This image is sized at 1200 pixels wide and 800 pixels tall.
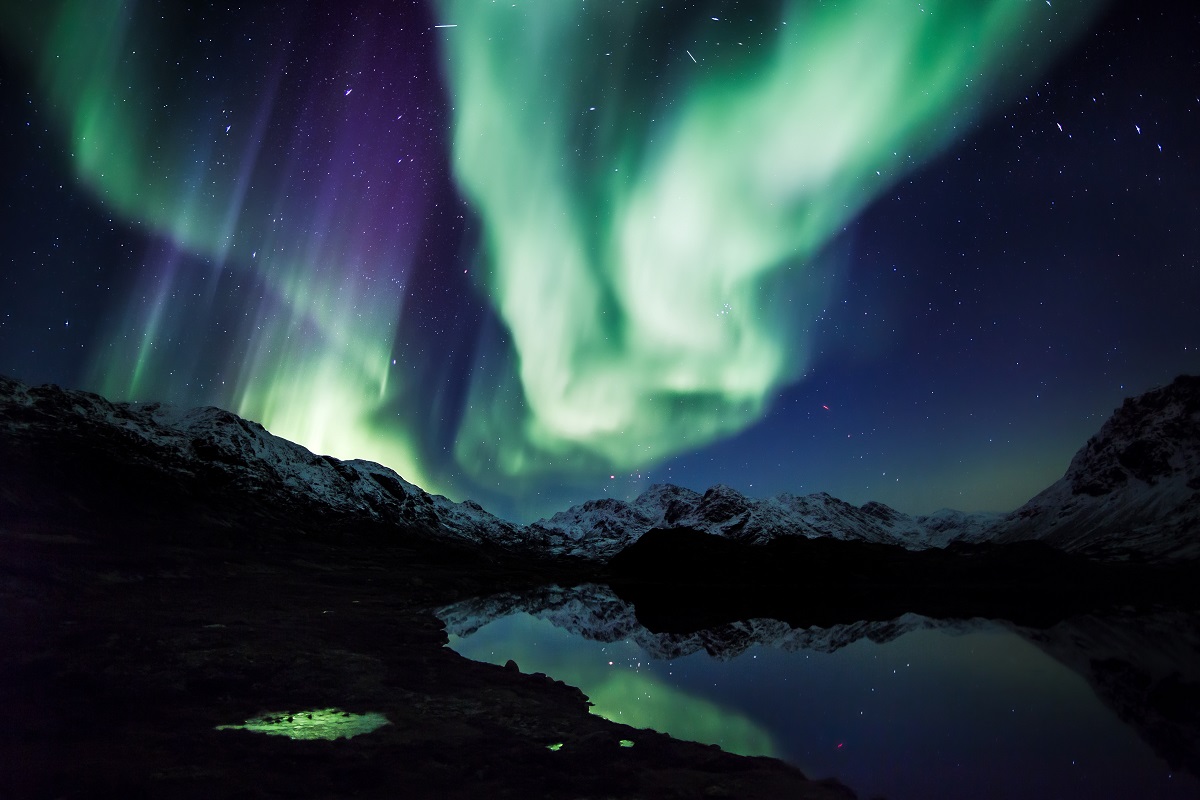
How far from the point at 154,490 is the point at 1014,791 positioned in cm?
22163

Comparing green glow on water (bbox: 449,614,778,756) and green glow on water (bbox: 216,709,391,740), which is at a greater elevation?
green glow on water (bbox: 449,614,778,756)

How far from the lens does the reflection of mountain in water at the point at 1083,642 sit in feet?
60.4

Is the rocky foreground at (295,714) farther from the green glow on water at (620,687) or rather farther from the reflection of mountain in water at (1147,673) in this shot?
the reflection of mountain in water at (1147,673)

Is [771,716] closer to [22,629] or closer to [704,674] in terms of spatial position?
[704,674]

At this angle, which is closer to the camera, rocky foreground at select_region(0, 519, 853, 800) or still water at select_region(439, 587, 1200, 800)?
rocky foreground at select_region(0, 519, 853, 800)

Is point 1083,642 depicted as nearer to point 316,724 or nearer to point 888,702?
point 888,702

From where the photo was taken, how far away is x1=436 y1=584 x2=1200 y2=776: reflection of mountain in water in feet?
60.4

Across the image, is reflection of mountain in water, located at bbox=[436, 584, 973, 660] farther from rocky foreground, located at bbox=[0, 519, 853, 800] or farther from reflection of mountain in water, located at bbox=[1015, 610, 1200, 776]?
rocky foreground, located at bbox=[0, 519, 853, 800]

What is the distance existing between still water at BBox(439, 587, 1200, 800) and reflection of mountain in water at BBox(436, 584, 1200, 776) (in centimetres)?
25

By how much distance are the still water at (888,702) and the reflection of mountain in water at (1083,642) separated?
0.83 feet

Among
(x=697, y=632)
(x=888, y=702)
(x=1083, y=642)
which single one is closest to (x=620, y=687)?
(x=888, y=702)

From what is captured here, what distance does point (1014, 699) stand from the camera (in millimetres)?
22266

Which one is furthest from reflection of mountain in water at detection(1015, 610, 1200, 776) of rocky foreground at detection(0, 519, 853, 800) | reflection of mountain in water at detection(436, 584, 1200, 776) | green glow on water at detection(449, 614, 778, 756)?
rocky foreground at detection(0, 519, 853, 800)

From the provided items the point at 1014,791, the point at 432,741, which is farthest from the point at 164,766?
the point at 1014,791
